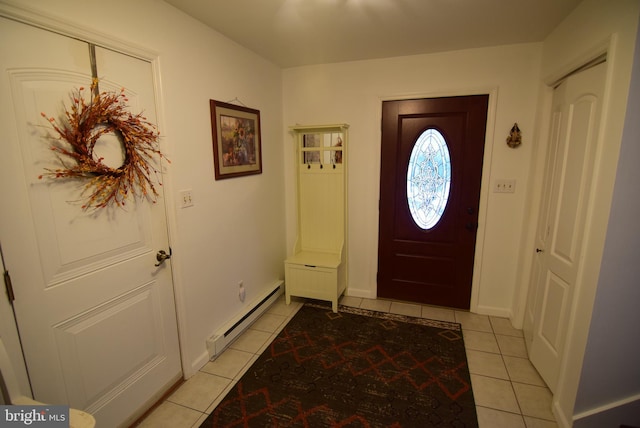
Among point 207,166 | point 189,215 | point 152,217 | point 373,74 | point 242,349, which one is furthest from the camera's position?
point 373,74

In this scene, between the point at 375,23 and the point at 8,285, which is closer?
the point at 8,285

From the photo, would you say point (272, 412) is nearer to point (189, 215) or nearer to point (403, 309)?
point (189, 215)

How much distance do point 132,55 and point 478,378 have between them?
9.77 feet

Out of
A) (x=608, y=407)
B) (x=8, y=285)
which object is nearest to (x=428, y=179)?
(x=608, y=407)

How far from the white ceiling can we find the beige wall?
0.57ft

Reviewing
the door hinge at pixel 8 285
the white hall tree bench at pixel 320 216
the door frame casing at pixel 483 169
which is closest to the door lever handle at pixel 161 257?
the door hinge at pixel 8 285

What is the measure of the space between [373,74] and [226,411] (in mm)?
2990

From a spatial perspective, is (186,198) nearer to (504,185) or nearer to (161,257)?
(161,257)

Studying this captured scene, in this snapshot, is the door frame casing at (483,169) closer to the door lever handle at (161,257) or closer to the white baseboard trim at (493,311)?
the white baseboard trim at (493,311)

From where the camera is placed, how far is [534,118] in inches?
99.1

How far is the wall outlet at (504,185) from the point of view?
8.73ft

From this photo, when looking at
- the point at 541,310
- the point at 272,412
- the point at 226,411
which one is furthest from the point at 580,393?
the point at 226,411

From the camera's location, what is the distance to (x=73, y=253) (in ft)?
4.64

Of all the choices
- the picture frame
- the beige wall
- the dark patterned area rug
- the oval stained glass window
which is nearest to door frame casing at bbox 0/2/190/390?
the picture frame
